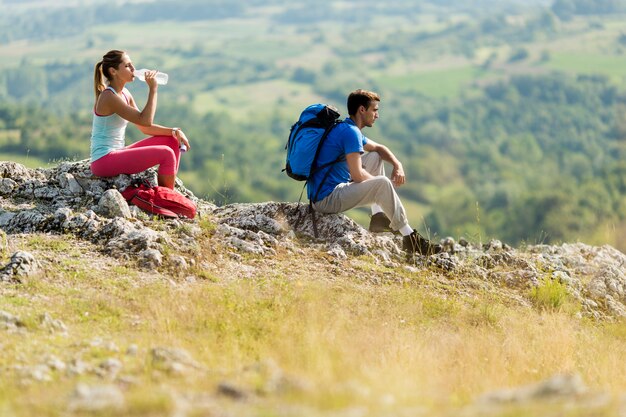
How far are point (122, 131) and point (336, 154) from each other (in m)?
2.69

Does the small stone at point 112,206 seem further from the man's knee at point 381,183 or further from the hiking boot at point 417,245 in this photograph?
the hiking boot at point 417,245

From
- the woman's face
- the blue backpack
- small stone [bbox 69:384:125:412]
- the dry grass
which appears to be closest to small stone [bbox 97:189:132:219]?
the dry grass

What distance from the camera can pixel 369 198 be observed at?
10.0 metres

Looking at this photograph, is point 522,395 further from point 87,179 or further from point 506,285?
point 87,179

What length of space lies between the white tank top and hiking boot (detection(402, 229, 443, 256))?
146 inches

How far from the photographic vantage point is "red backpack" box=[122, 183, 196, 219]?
1013 centimetres

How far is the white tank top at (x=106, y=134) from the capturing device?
10.1 meters

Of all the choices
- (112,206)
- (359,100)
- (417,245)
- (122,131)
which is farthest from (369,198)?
(122,131)

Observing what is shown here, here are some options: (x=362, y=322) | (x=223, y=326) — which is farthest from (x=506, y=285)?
(x=223, y=326)

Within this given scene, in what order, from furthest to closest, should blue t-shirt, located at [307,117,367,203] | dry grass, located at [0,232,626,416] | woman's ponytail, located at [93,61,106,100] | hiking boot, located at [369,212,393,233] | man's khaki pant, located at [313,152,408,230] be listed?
hiking boot, located at [369,212,393,233] < woman's ponytail, located at [93,61,106,100] < man's khaki pant, located at [313,152,408,230] < blue t-shirt, located at [307,117,367,203] < dry grass, located at [0,232,626,416]

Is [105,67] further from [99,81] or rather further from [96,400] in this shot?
[96,400]

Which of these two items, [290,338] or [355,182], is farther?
[355,182]

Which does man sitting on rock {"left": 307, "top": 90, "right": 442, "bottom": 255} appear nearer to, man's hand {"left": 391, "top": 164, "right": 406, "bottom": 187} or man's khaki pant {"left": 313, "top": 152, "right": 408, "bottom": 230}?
man's khaki pant {"left": 313, "top": 152, "right": 408, "bottom": 230}

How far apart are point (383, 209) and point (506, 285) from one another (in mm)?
1752
